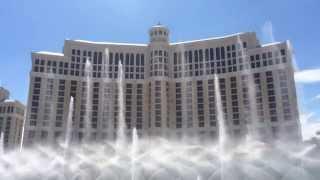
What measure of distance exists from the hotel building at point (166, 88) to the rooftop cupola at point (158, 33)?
32cm

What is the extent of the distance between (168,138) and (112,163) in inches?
1413

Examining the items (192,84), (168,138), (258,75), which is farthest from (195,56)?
(168,138)

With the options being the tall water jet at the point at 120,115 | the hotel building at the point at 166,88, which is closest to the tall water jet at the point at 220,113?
the hotel building at the point at 166,88

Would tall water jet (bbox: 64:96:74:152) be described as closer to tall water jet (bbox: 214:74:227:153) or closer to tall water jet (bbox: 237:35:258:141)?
tall water jet (bbox: 214:74:227:153)

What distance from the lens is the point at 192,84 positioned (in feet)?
356

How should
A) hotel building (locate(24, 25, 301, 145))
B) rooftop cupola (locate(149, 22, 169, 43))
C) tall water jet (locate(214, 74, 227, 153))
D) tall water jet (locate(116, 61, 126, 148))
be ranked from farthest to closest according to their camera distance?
rooftop cupola (locate(149, 22, 169, 43))
tall water jet (locate(116, 61, 126, 148))
tall water jet (locate(214, 74, 227, 153))
hotel building (locate(24, 25, 301, 145))

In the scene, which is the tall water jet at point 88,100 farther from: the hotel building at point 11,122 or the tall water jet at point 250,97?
the hotel building at point 11,122

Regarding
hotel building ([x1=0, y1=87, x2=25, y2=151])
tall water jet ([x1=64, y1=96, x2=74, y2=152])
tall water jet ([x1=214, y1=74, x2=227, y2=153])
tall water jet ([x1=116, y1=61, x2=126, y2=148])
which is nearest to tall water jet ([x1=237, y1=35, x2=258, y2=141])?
tall water jet ([x1=214, y1=74, x2=227, y2=153])

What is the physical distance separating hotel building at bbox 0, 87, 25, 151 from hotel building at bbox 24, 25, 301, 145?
56470 mm

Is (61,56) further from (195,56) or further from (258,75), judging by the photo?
(258,75)

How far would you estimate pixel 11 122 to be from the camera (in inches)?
6048

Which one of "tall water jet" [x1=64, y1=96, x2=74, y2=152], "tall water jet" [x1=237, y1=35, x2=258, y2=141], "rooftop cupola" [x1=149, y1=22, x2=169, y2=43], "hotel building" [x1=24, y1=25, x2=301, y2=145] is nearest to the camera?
"tall water jet" [x1=237, y1=35, x2=258, y2=141]

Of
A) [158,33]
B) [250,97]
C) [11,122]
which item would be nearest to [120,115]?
[158,33]

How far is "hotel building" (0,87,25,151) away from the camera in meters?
150
